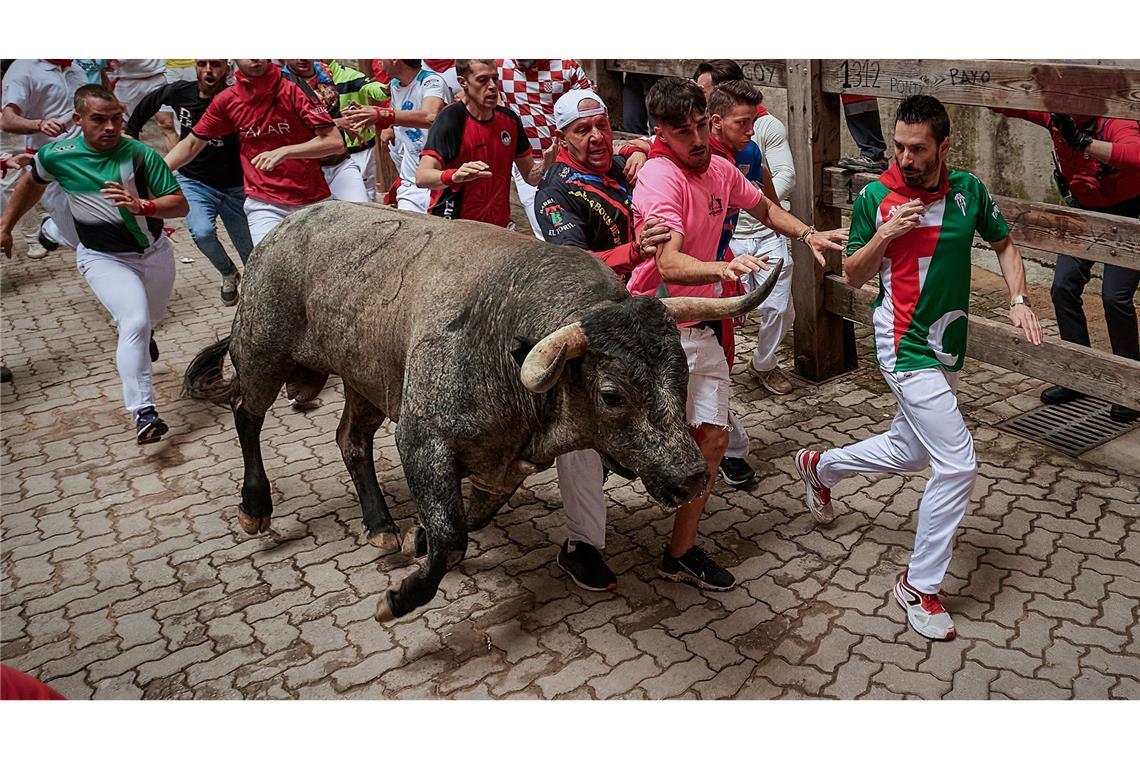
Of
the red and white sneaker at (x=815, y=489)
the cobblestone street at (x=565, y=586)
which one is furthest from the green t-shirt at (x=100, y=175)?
the red and white sneaker at (x=815, y=489)

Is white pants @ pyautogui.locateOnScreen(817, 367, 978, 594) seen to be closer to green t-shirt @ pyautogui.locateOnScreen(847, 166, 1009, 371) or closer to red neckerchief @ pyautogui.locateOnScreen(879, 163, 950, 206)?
green t-shirt @ pyautogui.locateOnScreen(847, 166, 1009, 371)

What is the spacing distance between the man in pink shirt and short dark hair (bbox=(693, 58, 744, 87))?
1835 millimetres

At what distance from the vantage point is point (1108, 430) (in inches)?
243

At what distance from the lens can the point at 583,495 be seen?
493cm

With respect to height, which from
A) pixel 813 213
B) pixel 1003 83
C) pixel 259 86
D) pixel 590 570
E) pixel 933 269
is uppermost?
pixel 259 86

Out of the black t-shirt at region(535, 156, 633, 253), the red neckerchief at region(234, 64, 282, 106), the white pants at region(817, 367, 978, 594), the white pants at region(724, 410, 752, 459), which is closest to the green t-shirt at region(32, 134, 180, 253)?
the red neckerchief at region(234, 64, 282, 106)

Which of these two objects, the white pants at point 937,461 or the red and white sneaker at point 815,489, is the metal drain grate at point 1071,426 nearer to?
the red and white sneaker at point 815,489

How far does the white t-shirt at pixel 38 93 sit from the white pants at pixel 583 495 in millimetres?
5975

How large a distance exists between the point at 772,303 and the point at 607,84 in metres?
2.88

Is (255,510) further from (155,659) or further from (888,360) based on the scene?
(888,360)

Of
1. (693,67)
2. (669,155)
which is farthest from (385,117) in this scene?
(669,155)

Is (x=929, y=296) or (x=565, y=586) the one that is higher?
(x=929, y=296)

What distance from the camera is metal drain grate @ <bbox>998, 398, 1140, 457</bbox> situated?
6070 mm

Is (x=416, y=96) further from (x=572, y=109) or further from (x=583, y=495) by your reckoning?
(x=583, y=495)
